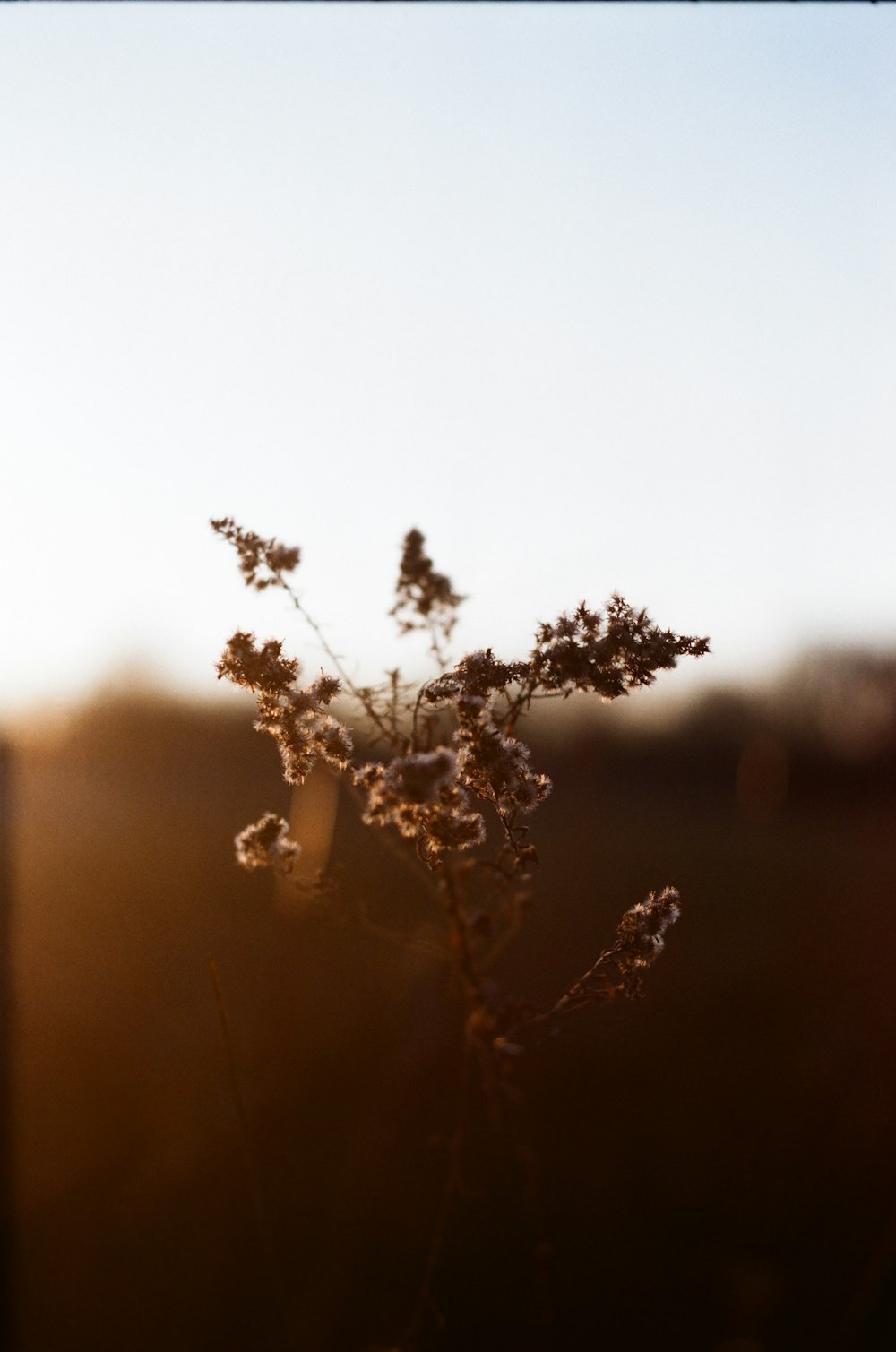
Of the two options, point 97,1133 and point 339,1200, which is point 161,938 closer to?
point 97,1133

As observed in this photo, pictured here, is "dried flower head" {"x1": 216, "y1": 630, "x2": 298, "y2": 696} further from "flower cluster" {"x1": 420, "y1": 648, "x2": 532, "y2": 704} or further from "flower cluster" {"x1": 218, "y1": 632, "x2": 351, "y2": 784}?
"flower cluster" {"x1": 420, "y1": 648, "x2": 532, "y2": 704}

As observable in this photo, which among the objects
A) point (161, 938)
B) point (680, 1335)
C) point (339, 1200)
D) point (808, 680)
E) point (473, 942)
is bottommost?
point (680, 1335)

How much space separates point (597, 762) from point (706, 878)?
10184 mm

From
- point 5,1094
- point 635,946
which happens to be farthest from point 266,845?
point 5,1094

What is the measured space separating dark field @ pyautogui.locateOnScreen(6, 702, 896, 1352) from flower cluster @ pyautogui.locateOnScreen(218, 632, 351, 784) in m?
0.39

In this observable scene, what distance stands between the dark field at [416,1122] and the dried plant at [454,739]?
0.28 metres

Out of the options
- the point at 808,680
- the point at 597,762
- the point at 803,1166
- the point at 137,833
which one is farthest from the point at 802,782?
the point at 803,1166

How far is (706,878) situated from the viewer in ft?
119

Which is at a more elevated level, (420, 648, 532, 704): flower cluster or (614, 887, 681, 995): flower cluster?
(420, 648, 532, 704): flower cluster

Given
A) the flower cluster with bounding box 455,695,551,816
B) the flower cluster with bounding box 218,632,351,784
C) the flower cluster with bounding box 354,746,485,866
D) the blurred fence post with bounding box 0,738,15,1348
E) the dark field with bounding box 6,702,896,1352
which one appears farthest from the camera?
the blurred fence post with bounding box 0,738,15,1348

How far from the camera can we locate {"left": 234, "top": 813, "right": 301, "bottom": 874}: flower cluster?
8.06 ft

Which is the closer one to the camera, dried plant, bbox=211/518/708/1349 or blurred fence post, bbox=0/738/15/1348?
dried plant, bbox=211/518/708/1349

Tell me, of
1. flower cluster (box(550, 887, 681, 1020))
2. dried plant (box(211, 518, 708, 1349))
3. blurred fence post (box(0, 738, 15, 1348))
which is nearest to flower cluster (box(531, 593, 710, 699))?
dried plant (box(211, 518, 708, 1349))

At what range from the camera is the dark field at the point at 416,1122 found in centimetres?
1428
